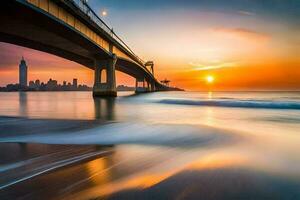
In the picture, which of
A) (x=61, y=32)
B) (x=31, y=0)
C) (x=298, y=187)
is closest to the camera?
(x=298, y=187)

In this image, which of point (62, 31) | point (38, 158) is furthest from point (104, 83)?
point (38, 158)

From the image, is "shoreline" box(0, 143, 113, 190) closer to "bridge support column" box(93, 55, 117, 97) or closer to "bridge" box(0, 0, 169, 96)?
"bridge" box(0, 0, 169, 96)

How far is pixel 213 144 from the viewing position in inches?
351

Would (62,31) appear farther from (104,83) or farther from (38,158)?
(38,158)

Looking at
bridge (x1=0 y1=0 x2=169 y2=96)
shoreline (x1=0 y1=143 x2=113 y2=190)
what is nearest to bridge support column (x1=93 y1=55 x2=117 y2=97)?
bridge (x1=0 y1=0 x2=169 y2=96)

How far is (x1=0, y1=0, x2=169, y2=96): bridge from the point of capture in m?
27.3

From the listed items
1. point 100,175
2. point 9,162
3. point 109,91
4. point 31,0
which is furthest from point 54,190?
point 109,91

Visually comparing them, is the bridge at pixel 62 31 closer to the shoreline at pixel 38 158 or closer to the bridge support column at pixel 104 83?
the bridge support column at pixel 104 83

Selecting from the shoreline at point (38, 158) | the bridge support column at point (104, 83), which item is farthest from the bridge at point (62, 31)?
the shoreline at point (38, 158)

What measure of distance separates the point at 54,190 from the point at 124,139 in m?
5.69

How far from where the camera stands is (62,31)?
3541 cm

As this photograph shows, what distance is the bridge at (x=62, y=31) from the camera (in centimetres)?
2733

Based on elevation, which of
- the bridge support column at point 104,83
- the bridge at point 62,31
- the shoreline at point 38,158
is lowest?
the shoreline at point 38,158

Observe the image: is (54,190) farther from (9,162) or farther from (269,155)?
(269,155)
